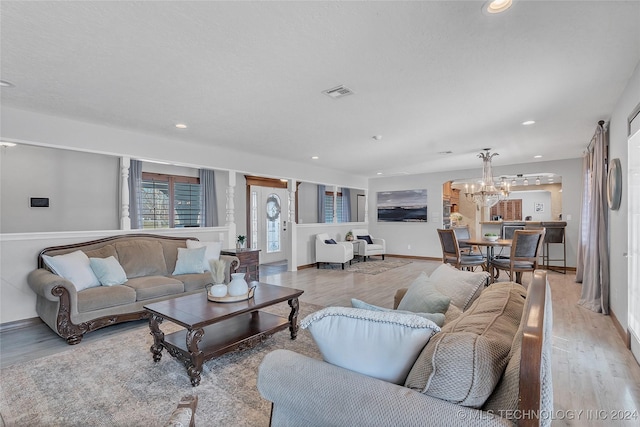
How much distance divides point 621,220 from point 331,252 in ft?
16.2

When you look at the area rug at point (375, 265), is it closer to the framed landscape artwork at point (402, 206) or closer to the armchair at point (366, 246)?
the armchair at point (366, 246)

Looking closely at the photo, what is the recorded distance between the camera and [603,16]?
1905mm

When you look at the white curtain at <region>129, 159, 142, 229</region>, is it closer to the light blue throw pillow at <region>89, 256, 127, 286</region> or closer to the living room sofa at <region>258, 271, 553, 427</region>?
the light blue throw pillow at <region>89, 256, 127, 286</region>

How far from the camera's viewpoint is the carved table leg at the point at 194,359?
7.22 ft

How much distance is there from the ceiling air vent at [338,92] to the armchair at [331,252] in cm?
442

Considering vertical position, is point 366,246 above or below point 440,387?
below

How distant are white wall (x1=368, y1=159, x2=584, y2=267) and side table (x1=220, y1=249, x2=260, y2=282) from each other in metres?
5.03

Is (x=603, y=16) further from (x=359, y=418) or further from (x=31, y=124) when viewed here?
(x=31, y=124)

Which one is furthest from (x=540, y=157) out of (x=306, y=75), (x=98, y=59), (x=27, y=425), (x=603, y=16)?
(x=27, y=425)

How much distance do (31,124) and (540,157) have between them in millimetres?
8299

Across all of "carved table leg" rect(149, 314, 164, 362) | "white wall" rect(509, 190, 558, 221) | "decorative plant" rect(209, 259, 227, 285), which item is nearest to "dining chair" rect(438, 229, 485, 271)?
"decorative plant" rect(209, 259, 227, 285)

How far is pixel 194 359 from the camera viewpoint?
222 cm

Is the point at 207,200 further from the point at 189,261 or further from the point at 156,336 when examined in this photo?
the point at 156,336

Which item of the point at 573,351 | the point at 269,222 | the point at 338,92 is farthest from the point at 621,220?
the point at 269,222
